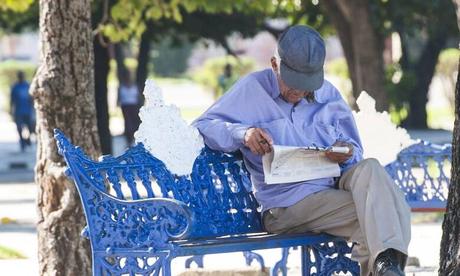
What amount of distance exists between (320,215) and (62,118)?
191 cm

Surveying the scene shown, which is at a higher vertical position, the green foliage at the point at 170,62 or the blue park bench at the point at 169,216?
the green foliage at the point at 170,62

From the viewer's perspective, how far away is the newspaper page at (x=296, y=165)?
19.9ft

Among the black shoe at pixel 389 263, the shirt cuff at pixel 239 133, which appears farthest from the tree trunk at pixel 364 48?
the black shoe at pixel 389 263

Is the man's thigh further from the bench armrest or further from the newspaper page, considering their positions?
the bench armrest

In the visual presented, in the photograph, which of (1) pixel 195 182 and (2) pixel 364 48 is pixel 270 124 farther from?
(2) pixel 364 48

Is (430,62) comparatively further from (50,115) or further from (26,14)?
(50,115)

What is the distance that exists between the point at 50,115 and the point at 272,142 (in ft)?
5.84

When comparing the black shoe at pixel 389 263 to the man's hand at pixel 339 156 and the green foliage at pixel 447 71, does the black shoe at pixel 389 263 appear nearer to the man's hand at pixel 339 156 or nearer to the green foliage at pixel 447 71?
the man's hand at pixel 339 156

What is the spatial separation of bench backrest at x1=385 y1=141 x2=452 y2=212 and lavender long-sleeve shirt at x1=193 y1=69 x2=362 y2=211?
6.86 ft

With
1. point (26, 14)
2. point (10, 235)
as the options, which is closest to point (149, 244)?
point (10, 235)

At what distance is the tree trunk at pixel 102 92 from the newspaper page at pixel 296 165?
13293mm

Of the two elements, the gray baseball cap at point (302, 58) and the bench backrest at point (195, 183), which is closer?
the bench backrest at point (195, 183)

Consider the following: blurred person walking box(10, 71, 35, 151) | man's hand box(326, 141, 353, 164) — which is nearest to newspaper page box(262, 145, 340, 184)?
man's hand box(326, 141, 353, 164)

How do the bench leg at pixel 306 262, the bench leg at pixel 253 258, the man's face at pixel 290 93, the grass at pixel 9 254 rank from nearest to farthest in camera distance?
the man's face at pixel 290 93 → the bench leg at pixel 306 262 → the bench leg at pixel 253 258 → the grass at pixel 9 254
